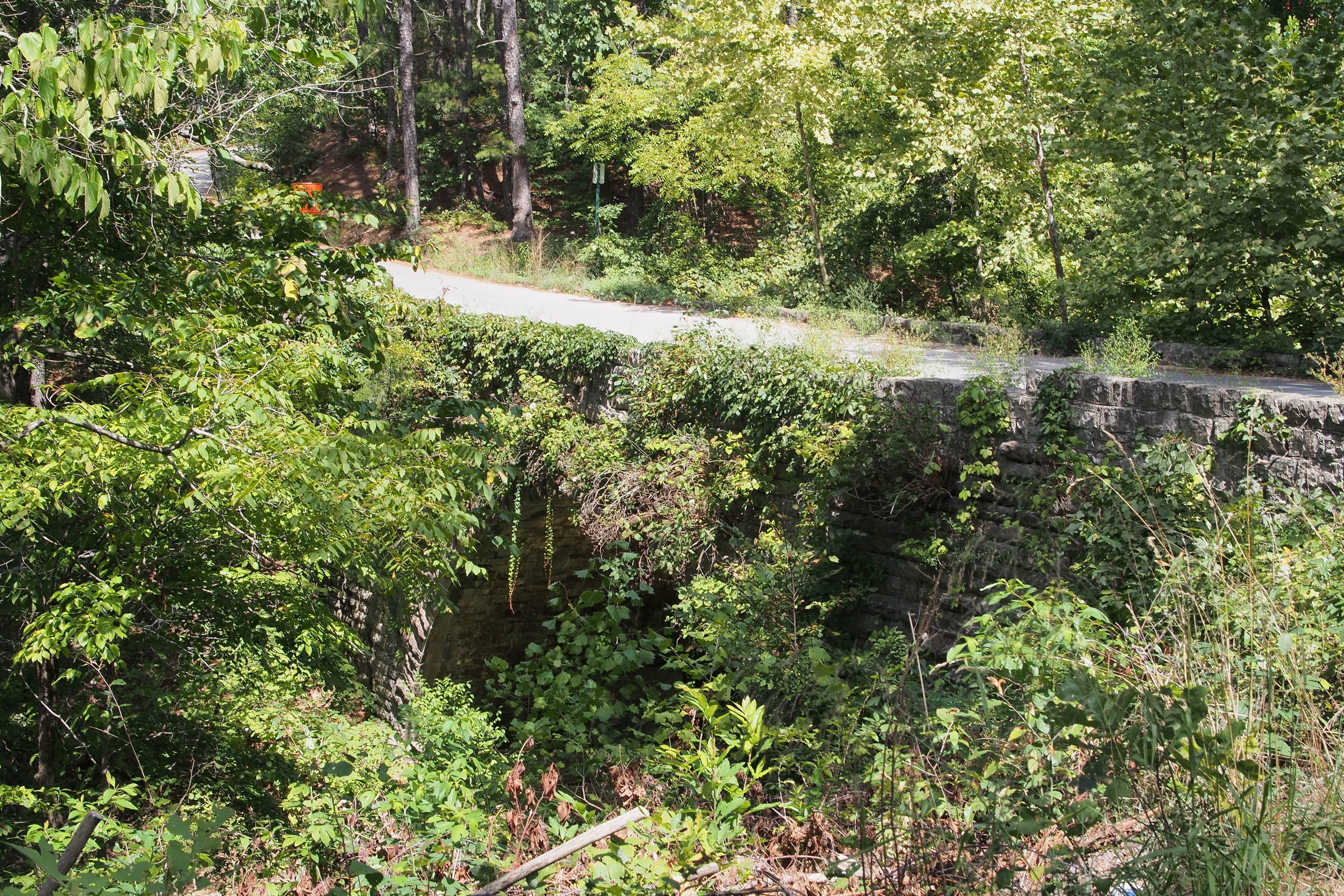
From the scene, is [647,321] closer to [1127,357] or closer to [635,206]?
[1127,357]

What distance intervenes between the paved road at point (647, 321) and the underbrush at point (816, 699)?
0.89 metres

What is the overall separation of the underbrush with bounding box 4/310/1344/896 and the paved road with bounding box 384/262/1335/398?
2.93 feet

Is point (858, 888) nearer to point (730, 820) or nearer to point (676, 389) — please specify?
point (730, 820)

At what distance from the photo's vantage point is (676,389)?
25.8ft

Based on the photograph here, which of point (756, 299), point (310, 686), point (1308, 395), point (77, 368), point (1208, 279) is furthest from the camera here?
point (756, 299)

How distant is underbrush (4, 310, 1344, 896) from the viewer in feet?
7.36

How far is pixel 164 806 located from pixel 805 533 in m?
4.25

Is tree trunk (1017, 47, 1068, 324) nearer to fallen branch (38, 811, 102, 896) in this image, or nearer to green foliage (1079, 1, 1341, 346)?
green foliage (1079, 1, 1341, 346)

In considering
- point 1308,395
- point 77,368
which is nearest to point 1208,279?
point 1308,395

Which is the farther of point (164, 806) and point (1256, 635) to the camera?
point (164, 806)

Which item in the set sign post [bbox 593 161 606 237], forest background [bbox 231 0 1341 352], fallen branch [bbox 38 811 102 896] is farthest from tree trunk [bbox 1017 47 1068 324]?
sign post [bbox 593 161 606 237]

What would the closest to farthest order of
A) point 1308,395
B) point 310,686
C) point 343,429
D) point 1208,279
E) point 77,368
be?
point 343,429
point 1308,395
point 1208,279
point 77,368
point 310,686

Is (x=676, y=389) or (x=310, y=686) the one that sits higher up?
(x=676, y=389)

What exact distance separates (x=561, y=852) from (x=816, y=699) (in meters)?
2.63
